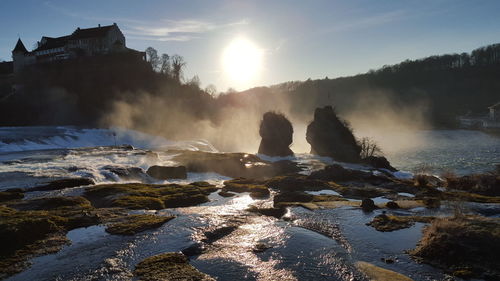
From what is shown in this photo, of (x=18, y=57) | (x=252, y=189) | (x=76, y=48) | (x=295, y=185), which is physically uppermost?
(x=76, y=48)

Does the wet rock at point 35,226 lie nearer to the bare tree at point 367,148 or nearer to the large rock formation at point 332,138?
the large rock formation at point 332,138

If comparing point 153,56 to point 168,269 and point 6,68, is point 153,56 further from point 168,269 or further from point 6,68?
point 168,269

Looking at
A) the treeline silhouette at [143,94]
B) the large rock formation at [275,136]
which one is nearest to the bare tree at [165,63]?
the treeline silhouette at [143,94]

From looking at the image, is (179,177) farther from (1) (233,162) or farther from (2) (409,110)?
(2) (409,110)

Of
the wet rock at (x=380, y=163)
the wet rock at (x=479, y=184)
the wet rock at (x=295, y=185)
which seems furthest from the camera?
the wet rock at (x=380, y=163)

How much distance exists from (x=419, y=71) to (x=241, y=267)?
212408mm

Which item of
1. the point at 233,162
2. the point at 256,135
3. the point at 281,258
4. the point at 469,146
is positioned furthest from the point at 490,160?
the point at 256,135

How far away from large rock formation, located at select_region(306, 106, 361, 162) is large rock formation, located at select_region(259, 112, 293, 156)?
4.79 meters

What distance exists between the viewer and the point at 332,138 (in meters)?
69.2

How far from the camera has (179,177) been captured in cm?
4231

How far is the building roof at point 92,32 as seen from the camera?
109062mm

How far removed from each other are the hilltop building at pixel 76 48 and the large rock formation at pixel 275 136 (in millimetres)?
58608

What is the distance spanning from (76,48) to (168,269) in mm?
112980

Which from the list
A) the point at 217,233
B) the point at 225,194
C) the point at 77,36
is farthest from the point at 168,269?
the point at 77,36
